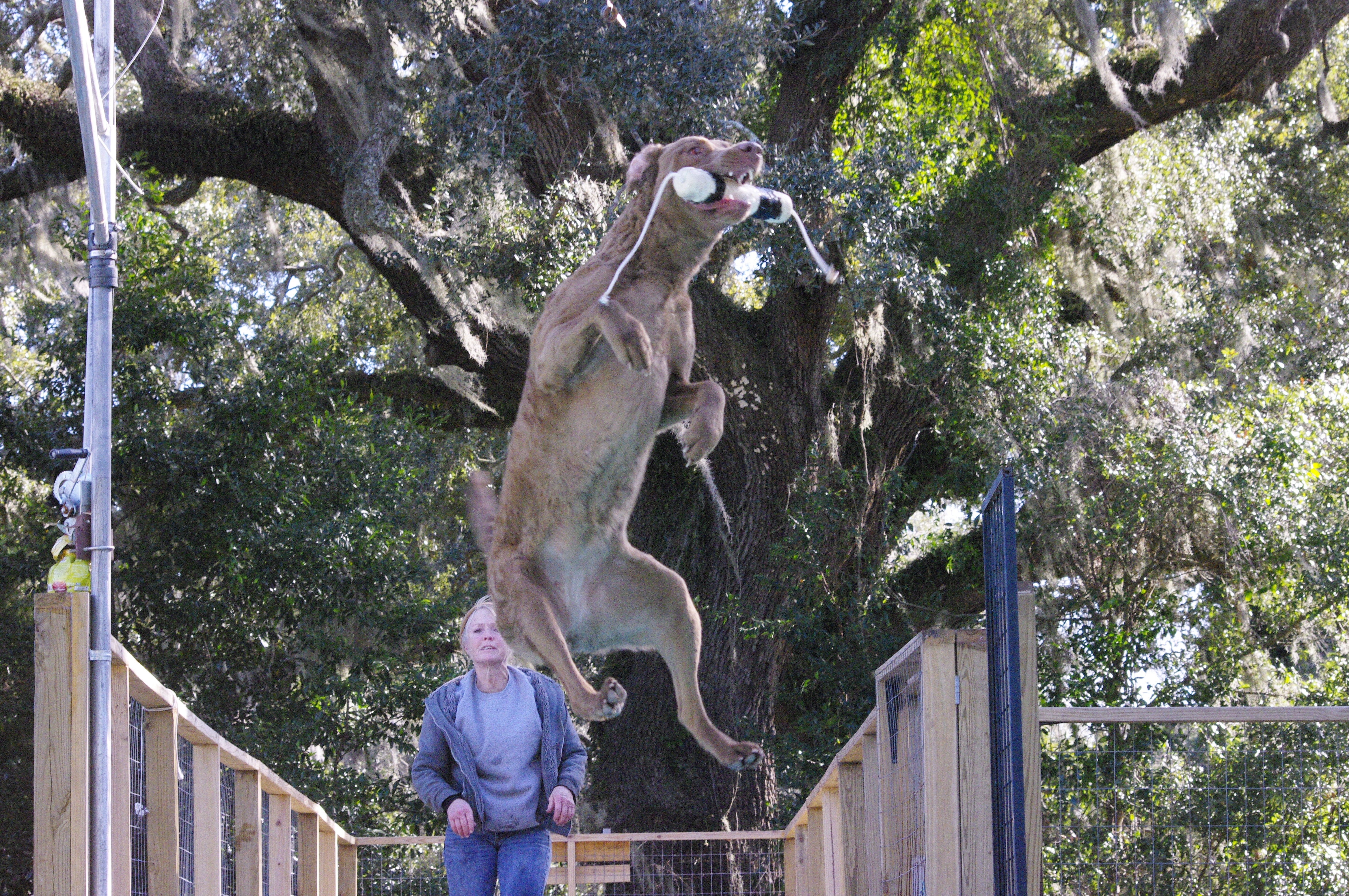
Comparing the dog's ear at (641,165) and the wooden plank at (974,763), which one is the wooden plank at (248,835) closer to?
the wooden plank at (974,763)

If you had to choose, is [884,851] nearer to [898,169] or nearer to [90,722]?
[90,722]

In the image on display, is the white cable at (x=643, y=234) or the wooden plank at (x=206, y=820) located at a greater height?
the white cable at (x=643, y=234)

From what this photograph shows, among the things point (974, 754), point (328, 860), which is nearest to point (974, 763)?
point (974, 754)

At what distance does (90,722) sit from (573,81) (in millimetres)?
5835

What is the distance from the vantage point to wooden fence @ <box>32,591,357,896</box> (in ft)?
9.78

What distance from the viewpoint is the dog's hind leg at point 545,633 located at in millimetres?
2826

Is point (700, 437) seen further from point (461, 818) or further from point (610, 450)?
point (461, 818)

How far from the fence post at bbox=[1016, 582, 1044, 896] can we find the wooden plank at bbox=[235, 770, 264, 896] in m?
2.80

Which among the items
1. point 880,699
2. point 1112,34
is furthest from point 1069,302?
point 880,699

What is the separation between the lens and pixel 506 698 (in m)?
4.48

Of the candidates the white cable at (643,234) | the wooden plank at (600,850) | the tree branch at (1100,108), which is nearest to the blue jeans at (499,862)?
the white cable at (643,234)

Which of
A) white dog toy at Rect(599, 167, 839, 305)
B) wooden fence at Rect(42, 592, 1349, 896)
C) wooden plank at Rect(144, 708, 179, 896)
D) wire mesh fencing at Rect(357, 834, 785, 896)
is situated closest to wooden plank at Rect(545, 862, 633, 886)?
wire mesh fencing at Rect(357, 834, 785, 896)

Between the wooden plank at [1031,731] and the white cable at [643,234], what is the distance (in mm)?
1232

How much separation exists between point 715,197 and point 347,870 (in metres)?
5.58
